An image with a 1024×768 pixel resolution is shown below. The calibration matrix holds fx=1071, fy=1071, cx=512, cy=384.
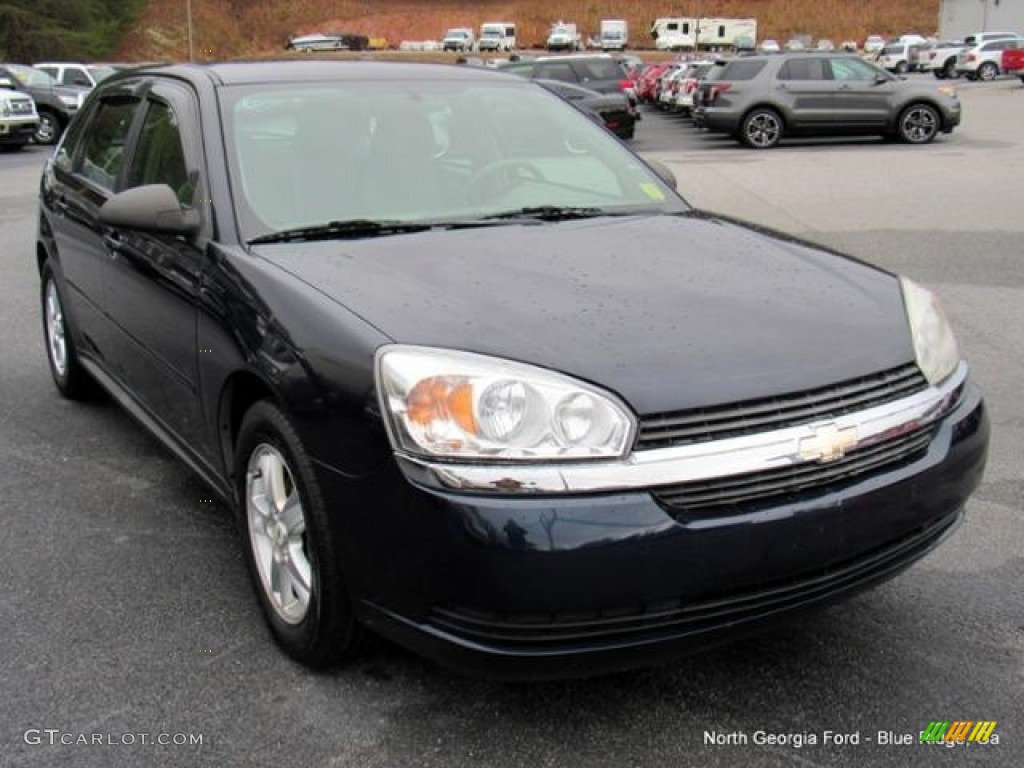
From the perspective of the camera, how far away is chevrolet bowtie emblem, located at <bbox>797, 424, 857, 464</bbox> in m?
2.47

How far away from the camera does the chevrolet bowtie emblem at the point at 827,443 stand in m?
2.47

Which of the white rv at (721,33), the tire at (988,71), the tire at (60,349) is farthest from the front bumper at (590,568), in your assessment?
the white rv at (721,33)

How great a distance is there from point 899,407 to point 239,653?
1.94 m

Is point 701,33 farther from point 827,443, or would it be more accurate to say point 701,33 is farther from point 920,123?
point 827,443

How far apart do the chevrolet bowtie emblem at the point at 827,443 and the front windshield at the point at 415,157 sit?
1518 mm

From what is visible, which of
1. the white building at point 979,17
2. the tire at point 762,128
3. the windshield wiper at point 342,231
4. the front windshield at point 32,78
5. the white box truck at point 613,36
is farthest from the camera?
the white box truck at point 613,36

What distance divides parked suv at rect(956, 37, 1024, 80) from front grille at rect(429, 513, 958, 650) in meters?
49.2

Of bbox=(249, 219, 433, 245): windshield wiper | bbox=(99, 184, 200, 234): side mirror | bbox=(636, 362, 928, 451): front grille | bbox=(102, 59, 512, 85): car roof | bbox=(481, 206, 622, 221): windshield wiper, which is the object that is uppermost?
bbox=(102, 59, 512, 85): car roof

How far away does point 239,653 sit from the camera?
3088mm

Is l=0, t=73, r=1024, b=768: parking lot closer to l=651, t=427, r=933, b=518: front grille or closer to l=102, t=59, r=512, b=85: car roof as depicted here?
l=651, t=427, r=933, b=518: front grille

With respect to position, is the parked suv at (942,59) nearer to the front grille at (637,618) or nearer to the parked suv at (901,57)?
the parked suv at (901,57)

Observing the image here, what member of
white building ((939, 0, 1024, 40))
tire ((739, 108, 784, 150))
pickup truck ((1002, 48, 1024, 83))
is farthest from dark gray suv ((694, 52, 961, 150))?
white building ((939, 0, 1024, 40))

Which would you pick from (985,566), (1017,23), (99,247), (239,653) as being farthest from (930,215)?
(1017,23)

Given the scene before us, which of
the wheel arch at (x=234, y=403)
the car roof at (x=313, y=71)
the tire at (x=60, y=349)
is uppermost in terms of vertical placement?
the car roof at (x=313, y=71)
